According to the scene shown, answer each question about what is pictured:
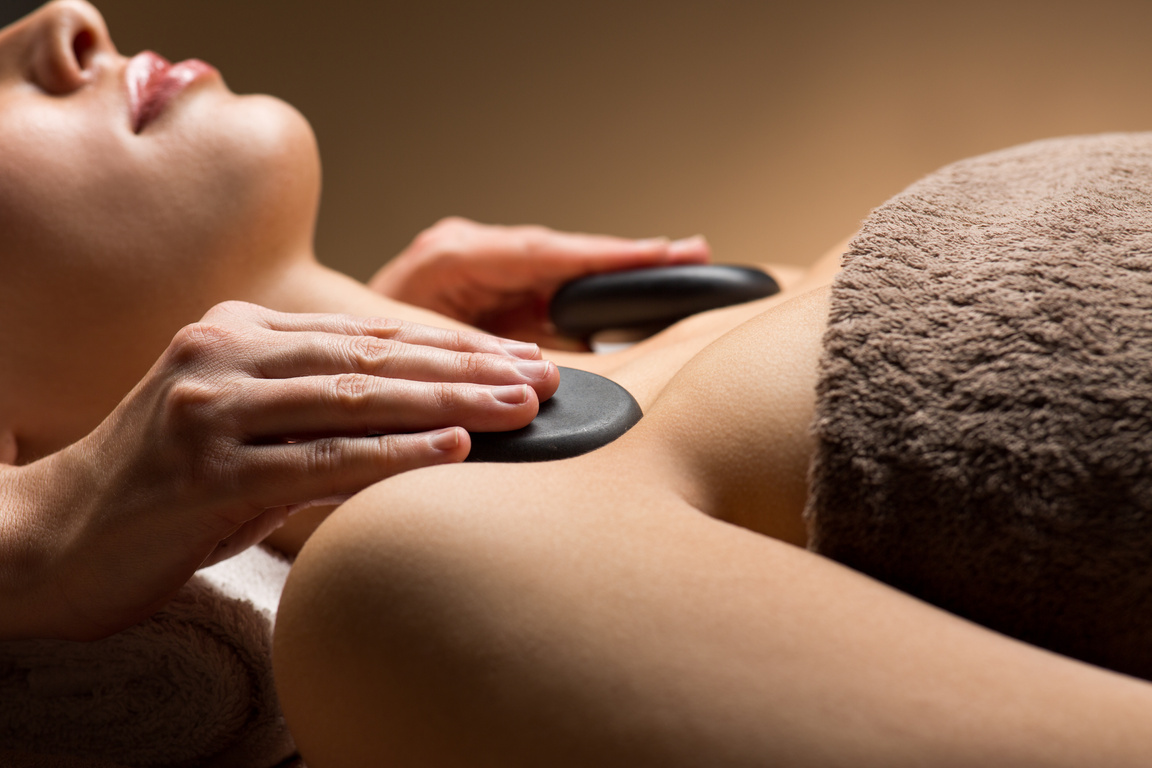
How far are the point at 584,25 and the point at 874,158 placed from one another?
0.75m

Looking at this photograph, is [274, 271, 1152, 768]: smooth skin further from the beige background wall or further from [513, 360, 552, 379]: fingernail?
the beige background wall

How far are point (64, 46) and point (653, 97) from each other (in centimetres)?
138

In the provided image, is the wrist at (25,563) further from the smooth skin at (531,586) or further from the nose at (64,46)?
the nose at (64,46)

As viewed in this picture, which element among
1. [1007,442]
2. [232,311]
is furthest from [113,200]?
[1007,442]

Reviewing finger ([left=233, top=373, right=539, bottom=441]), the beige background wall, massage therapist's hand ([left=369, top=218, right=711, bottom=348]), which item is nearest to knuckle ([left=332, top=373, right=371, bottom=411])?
finger ([left=233, top=373, right=539, bottom=441])

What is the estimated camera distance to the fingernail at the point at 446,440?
1.46ft

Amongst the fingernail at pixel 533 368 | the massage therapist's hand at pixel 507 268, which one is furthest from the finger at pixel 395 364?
the massage therapist's hand at pixel 507 268

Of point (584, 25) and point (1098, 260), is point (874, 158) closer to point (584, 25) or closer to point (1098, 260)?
point (584, 25)

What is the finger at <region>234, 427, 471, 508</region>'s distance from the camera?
45 centimetres

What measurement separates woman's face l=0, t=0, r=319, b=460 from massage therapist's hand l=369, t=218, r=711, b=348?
0.40 meters

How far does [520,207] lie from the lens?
6.70 ft

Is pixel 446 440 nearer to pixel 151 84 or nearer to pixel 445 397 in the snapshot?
pixel 445 397

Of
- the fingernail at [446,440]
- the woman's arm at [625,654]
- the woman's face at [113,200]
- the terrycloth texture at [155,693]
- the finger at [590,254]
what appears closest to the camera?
the woman's arm at [625,654]

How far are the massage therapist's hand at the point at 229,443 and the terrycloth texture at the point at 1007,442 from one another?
0.62 feet
